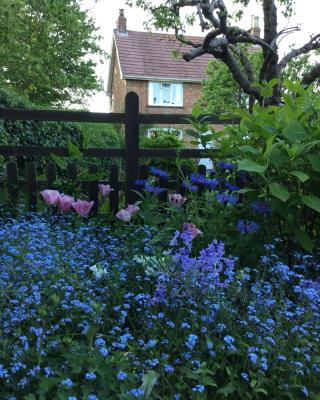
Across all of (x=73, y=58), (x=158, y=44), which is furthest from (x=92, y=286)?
(x=158, y=44)

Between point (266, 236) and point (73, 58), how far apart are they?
2224 cm

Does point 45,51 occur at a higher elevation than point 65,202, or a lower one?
higher

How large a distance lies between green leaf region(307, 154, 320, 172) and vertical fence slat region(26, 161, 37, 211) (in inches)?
110

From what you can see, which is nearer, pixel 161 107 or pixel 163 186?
pixel 163 186

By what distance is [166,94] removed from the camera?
27.6m

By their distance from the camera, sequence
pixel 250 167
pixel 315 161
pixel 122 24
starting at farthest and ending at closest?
1. pixel 122 24
2. pixel 315 161
3. pixel 250 167

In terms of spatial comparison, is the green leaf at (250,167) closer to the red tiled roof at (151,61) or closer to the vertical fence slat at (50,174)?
the vertical fence slat at (50,174)

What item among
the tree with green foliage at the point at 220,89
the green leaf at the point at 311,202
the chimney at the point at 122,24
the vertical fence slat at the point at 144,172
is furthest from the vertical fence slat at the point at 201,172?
the chimney at the point at 122,24

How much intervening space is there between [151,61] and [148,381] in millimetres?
28133

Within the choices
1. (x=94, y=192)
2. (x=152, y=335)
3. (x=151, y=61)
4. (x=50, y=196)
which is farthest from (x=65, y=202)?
(x=151, y=61)

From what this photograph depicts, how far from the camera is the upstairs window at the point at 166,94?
2741 centimetres

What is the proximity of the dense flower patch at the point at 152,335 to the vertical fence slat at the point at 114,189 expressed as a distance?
1.98 meters

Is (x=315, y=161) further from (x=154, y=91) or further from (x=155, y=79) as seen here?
(x=154, y=91)

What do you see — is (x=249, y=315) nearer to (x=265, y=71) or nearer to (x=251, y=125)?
(x=251, y=125)
